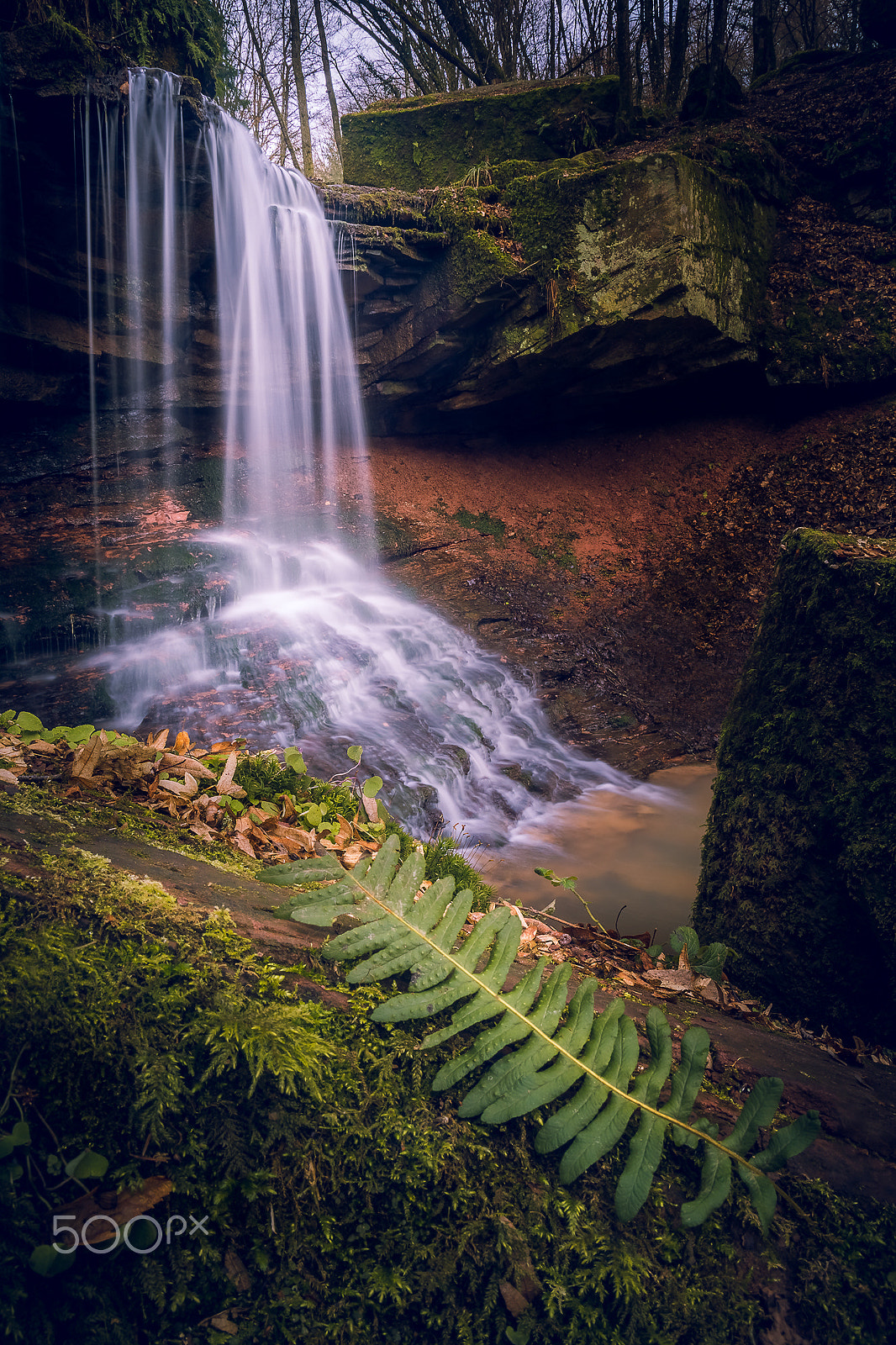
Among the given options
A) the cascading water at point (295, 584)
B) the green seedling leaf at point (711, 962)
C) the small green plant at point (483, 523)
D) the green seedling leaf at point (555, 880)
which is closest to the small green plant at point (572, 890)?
the green seedling leaf at point (555, 880)

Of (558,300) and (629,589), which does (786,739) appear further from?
(558,300)

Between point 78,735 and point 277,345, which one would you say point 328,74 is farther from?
point 78,735

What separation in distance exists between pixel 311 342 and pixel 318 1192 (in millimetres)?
10119

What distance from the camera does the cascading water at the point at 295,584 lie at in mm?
5840

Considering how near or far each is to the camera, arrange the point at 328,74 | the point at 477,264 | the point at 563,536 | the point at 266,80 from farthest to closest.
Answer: the point at 328,74 < the point at 266,80 < the point at 563,536 < the point at 477,264

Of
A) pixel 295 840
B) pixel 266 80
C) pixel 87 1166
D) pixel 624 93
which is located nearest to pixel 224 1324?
pixel 87 1166

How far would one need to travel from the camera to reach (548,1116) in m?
1.11

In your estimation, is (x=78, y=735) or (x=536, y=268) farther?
(x=536, y=268)

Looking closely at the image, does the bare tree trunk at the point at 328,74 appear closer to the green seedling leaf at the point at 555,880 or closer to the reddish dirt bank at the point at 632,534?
the reddish dirt bank at the point at 632,534

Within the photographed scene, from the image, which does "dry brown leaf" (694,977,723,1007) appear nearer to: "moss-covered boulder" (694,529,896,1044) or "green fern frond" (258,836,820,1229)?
"moss-covered boulder" (694,529,896,1044)

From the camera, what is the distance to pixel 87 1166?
0.88m

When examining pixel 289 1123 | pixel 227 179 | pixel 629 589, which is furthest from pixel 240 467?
pixel 289 1123

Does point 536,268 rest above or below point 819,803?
above

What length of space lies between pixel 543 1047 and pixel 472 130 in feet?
42.7
